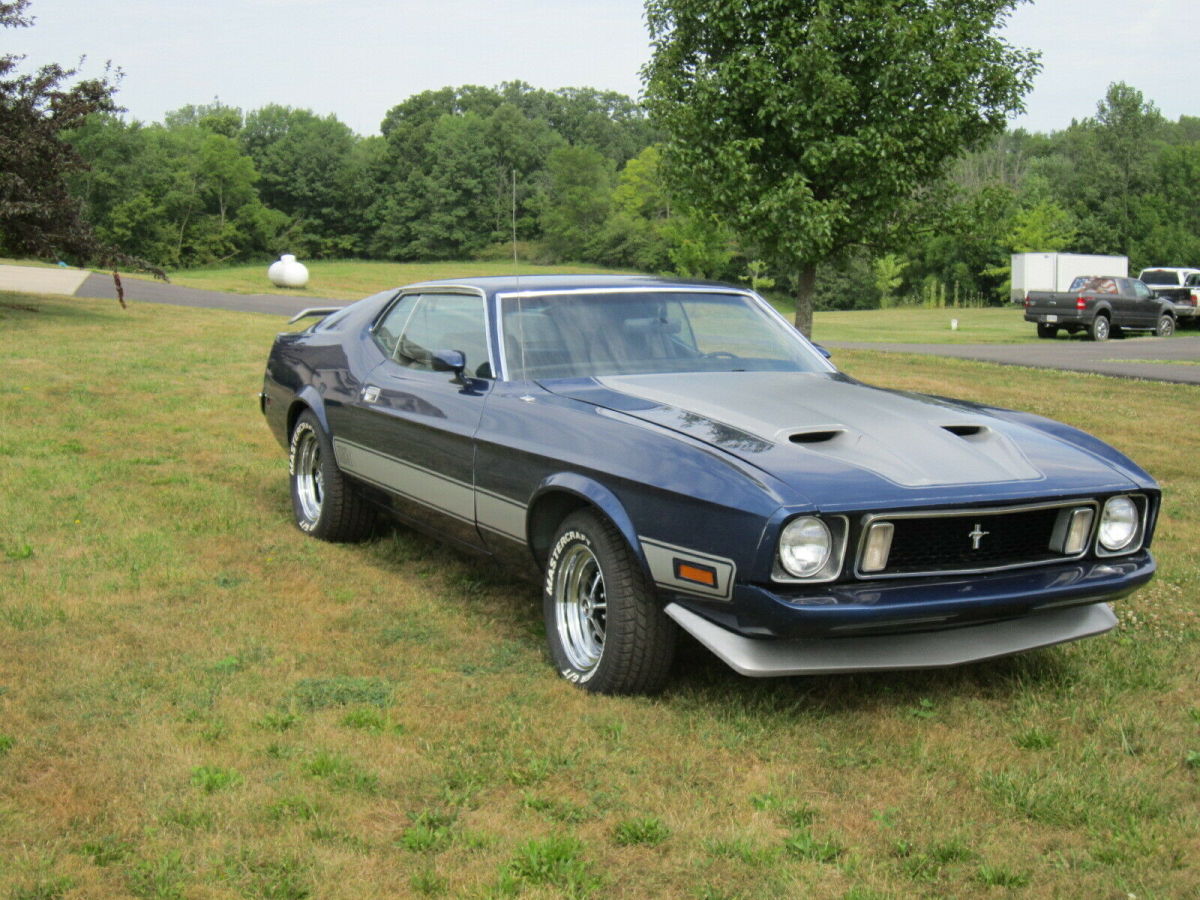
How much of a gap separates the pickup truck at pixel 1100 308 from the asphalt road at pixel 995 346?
0.84 metres

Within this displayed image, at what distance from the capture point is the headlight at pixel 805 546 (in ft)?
11.9

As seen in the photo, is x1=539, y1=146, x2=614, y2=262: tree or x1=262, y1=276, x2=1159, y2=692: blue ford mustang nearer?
x1=262, y1=276, x2=1159, y2=692: blue ford mustang

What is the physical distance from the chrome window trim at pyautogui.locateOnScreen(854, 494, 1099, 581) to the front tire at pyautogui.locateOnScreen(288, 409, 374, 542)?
10.6ft

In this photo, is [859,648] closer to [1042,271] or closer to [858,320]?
[858,320]

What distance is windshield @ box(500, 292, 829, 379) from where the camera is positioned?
16.6 ft

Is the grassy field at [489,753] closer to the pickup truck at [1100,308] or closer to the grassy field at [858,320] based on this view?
the grassy field at [858,320]

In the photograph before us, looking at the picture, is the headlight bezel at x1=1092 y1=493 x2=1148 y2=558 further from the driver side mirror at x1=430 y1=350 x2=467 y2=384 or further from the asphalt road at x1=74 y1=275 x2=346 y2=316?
the asphalt road at x1=74 y1=275 x2=346 y2=316

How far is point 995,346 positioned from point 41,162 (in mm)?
18570

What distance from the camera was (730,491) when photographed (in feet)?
12.1

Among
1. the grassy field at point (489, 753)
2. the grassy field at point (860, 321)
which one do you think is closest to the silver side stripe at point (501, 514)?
the grassy field at point (489, 753)

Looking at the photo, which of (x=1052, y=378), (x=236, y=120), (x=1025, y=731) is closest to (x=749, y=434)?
(x=1025, y=731)

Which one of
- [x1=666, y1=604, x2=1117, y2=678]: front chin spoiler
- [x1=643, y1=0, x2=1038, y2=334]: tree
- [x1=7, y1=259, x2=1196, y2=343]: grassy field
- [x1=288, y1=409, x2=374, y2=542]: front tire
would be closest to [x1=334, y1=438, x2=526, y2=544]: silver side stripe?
[x1=288, y1=409, x2=374, y2=542]: front tire

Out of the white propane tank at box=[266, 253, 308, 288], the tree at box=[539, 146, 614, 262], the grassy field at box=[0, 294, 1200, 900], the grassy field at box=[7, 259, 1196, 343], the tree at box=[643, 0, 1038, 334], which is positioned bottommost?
the grassy field at box=[0, 294, 1200, 900]

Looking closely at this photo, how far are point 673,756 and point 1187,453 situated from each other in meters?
7.73
